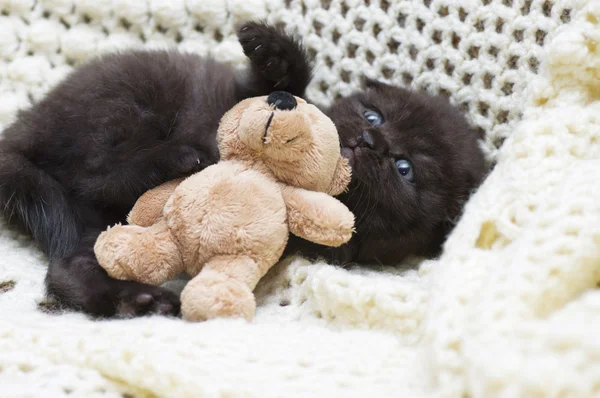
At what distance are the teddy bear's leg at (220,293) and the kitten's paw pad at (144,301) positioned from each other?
66 mm

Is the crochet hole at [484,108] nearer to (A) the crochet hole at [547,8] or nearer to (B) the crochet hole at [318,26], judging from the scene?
(A) the crochet hole at [547,8]

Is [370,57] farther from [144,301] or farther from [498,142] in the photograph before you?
[144,301]

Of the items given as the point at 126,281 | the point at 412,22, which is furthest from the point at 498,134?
the point at 126,281

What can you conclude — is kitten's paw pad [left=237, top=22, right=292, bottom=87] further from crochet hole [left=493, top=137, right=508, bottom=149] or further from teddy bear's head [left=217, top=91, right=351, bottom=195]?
crochet hole [left=493, top=137, right=508, bottom=149]

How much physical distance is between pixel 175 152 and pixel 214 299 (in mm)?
342

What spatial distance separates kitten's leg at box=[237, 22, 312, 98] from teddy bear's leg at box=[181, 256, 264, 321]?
462 mm

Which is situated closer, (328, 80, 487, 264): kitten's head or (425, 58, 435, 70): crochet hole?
(328, 80, 487, 264): kitten's head

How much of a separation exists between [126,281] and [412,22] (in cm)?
98

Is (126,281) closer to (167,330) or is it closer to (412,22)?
(167,330)

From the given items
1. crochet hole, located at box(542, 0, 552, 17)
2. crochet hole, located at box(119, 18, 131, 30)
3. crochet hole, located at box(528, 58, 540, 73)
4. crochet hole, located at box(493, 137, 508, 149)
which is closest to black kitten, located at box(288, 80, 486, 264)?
crochet hole, located at box(493, 137, 508, 149)

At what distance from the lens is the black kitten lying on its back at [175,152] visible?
1.20m

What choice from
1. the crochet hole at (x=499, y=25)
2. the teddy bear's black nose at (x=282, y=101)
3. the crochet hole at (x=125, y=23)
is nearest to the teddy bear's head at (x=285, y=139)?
the teddy bear's black nose at (x=282, y=101)

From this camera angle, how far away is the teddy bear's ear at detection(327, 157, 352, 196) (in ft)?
3.81

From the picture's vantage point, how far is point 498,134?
4.83ft
